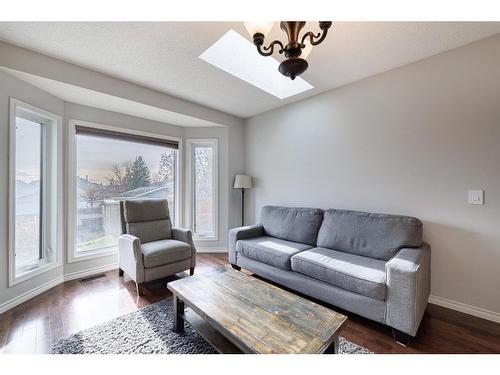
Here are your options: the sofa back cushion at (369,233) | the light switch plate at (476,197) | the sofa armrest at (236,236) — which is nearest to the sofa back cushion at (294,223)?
the sofa back cushion at (369,233)

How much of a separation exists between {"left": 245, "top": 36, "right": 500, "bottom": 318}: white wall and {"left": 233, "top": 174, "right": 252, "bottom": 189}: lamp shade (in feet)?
3.65

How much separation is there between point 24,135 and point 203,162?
7.25ft

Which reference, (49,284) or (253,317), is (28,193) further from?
(253,317)

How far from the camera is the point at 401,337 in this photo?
60.8 inches

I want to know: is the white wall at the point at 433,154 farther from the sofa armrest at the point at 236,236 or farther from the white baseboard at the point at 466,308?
the sofa armrest at the point at 236,236

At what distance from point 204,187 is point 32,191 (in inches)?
85.2

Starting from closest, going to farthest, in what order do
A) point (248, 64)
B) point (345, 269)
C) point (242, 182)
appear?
point (345, 269), point (248, 64), point (242, 182)

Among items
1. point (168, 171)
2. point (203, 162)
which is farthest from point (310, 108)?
point (168, 171)

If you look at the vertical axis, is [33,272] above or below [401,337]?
above

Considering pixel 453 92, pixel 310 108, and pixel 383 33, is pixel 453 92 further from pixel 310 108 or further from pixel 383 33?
pixel 310 108

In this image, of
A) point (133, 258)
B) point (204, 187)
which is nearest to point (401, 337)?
point (133, 258)

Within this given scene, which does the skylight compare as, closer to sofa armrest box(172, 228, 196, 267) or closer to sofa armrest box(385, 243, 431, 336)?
sofa armrest box(172, 228, 196, 267)

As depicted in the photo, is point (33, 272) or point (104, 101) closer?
point (33, 272)
